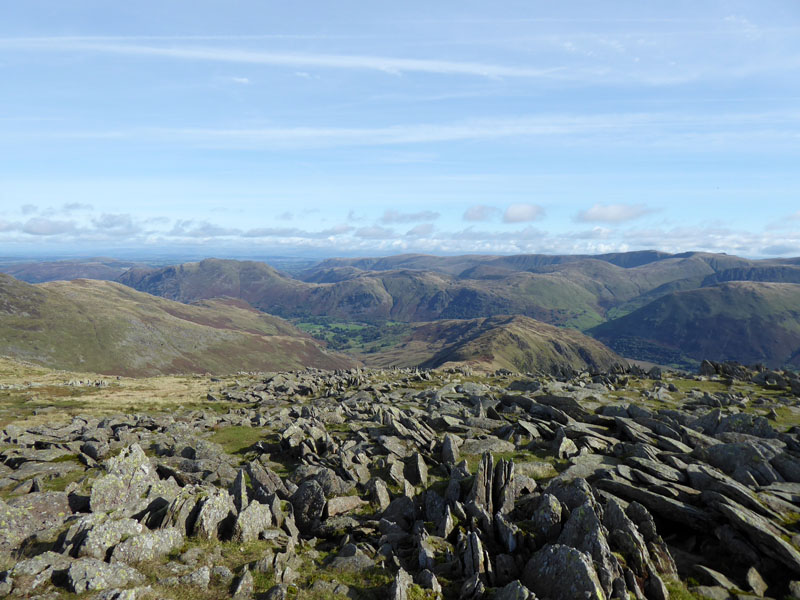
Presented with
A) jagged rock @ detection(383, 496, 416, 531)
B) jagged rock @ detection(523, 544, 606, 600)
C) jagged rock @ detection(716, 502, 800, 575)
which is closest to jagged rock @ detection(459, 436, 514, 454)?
jagged rock @ detection(383, 496, 416, 531)

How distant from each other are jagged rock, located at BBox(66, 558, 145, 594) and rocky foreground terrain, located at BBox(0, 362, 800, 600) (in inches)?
2.7

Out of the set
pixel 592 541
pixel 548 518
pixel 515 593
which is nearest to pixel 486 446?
pixel 548 518

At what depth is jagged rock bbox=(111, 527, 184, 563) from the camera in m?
17.0

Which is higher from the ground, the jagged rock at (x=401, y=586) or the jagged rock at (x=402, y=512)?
the jagged rock at (x=401, y=586)

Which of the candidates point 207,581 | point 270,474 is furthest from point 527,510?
point 270,474

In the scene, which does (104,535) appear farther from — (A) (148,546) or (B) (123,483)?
(B) (123,483)

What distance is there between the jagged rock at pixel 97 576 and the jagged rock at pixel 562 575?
633 inches

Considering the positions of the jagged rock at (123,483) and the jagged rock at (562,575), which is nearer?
the jagged rock at (562,575)

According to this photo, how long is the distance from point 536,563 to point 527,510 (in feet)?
16.9

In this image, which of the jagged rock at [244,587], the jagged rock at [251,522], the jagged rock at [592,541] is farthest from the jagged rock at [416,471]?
the jagged rock at [244,587]

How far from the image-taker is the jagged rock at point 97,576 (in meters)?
14.7

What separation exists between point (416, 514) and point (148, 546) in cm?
1390

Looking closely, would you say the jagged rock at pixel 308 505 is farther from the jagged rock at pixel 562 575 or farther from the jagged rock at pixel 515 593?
the jagged rock at pixel 562 575

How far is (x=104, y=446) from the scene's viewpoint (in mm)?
34500
